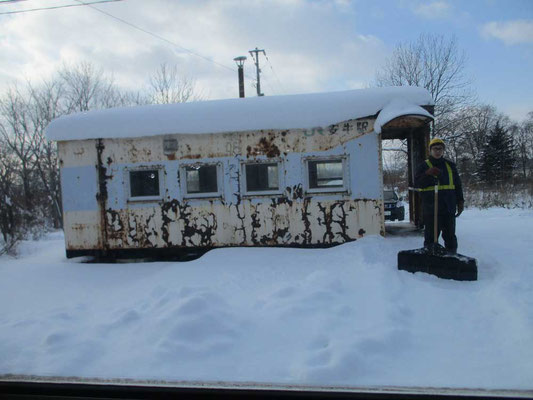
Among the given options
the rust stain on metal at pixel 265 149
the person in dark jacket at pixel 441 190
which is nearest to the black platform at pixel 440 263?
the person in dark jacket at pixel 441 190

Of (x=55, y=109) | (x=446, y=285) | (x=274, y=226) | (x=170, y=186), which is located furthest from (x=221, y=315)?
(x=55, y=109)

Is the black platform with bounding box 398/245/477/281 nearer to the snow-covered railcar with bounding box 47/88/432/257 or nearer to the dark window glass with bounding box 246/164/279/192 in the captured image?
the snow-covered railcar with bounding box 47/88/432/257

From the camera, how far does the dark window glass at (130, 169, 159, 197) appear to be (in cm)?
757

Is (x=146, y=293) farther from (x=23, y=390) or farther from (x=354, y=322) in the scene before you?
(x=354, y=322)

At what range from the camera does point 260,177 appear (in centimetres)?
739

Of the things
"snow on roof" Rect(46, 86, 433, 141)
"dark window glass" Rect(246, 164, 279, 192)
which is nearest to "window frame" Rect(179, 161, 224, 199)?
"dark window glass" Rect(246, 164, 279, 192)

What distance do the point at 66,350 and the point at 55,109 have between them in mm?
28048

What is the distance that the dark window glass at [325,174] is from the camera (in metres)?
7.23

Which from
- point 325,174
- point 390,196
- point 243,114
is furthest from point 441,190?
point 390,196

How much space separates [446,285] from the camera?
447 cm

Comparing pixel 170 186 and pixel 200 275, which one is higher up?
pixel 170 186

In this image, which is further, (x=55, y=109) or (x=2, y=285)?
(x=55, y=109)

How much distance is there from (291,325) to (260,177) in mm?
4279

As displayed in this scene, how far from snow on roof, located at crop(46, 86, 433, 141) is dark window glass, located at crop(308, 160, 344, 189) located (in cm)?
84
